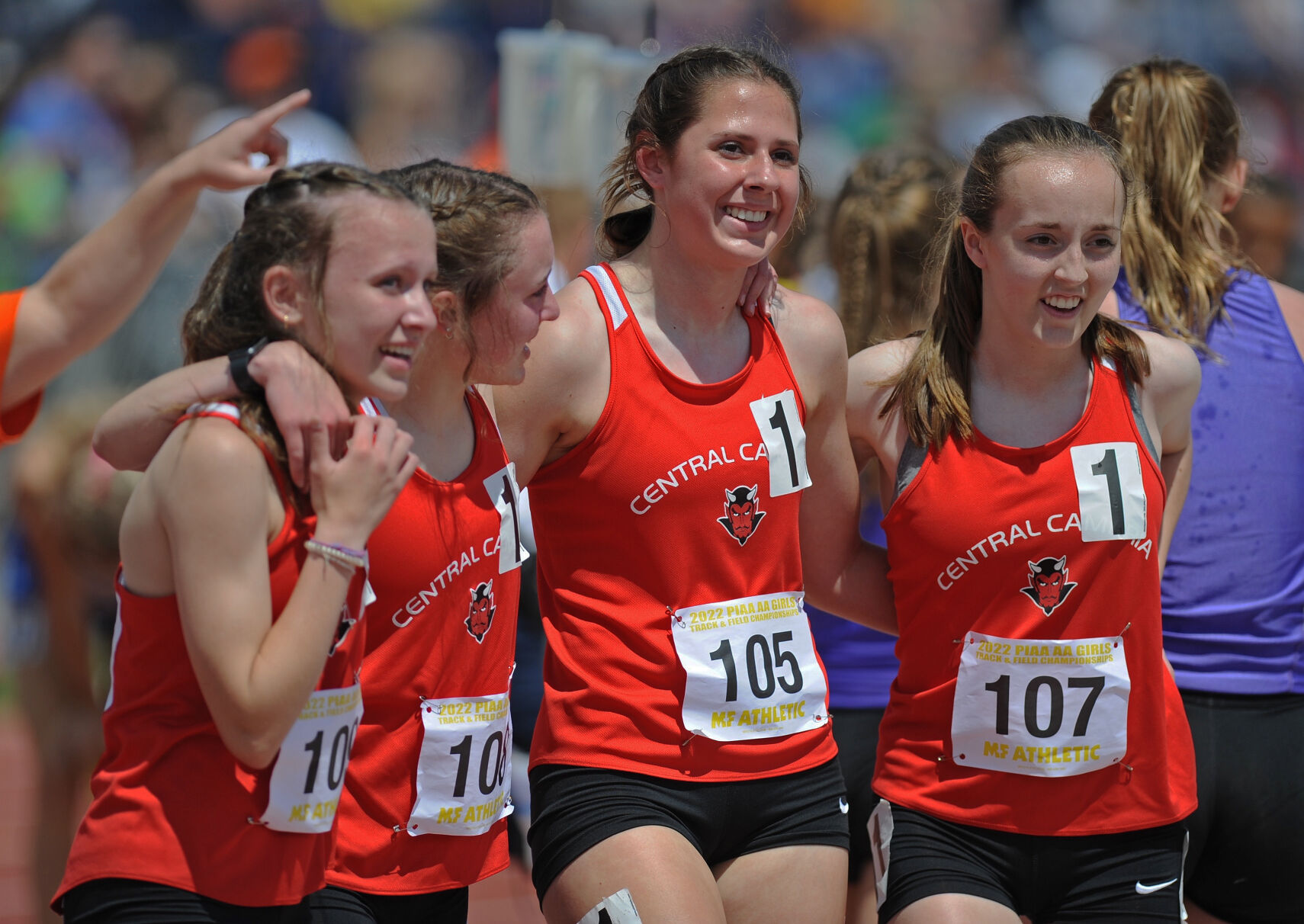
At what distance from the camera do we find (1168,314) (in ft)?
10.3

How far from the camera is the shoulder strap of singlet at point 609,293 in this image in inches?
109

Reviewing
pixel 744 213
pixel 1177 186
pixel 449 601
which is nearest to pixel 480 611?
pixel 449 601

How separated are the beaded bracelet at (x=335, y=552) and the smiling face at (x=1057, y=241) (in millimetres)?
1490

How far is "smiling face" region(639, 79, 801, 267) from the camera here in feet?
9.02

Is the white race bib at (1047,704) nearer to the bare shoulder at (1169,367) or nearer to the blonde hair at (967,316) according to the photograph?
the blonde hair at (967,316)

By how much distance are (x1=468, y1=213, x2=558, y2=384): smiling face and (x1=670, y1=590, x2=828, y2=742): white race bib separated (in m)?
0.60

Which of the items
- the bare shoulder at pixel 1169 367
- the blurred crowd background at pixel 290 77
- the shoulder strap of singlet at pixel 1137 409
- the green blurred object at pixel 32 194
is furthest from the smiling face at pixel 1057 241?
the green blurred object at pixel 32 194

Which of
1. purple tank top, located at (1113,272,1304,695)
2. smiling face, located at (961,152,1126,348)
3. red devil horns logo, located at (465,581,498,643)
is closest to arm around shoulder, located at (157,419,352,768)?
red devil horns logo, located at (465,581,498,643)

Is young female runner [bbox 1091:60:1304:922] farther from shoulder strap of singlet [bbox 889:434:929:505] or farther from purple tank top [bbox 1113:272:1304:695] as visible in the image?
shoulder strap of singlet [bbox 889:434:929:505]

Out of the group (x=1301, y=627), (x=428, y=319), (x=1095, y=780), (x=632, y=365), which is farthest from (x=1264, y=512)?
(x=428, y=319)

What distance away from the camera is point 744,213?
2.78 m

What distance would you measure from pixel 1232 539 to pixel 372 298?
206 centimetres

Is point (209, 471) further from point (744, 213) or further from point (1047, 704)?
point (1047, 704)

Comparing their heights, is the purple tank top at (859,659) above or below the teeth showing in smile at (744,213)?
below
